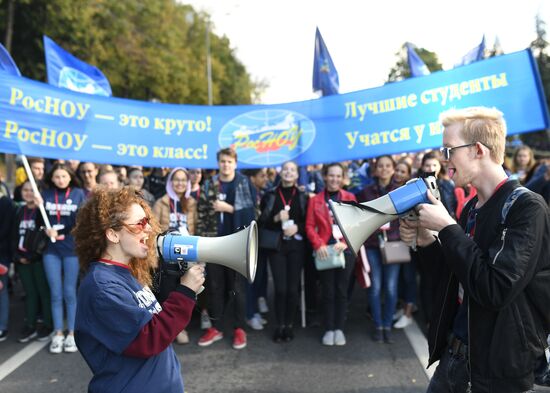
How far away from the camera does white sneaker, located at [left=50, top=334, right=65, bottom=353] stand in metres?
4.53

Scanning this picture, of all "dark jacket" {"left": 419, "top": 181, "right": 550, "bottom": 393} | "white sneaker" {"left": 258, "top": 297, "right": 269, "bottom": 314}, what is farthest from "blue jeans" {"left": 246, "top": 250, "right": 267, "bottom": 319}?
"dark jacket" {"left": 419, "top": 181, "right": 550, "bottom": 393}

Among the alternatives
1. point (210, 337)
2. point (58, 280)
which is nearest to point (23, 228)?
point (58, 280)

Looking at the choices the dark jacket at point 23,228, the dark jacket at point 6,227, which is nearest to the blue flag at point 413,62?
the dark jacket at point 23,228

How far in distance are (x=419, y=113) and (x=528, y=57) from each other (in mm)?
1285

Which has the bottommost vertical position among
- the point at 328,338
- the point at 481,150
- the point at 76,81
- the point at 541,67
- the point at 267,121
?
the point at 328,338

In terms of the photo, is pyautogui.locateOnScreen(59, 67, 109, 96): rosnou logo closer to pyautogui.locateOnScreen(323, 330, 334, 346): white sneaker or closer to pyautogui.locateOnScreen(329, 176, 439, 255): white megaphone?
pyautogui.locateOnScreen(323, 330, 334, 346): white sneaker

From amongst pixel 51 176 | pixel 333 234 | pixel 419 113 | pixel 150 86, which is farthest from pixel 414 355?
pixel 150 86

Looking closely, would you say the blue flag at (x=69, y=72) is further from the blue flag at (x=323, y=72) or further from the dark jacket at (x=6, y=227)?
the blue flag at (x=323, y=72)

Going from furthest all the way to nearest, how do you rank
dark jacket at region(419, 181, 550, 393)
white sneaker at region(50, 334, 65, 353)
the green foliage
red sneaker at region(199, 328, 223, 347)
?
the green foliage → red sneaker at region(199, 328, 223, 347) → white sneaker at region(50, 334, 65, 353) → dark jacket at region(419, 181, 550, 393)

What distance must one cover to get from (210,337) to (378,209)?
3338 mm

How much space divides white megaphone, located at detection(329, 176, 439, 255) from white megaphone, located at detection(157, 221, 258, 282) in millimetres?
413

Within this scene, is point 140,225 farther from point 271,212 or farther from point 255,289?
point 255,289

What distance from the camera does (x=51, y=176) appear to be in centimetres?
485

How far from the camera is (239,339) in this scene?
472cm
